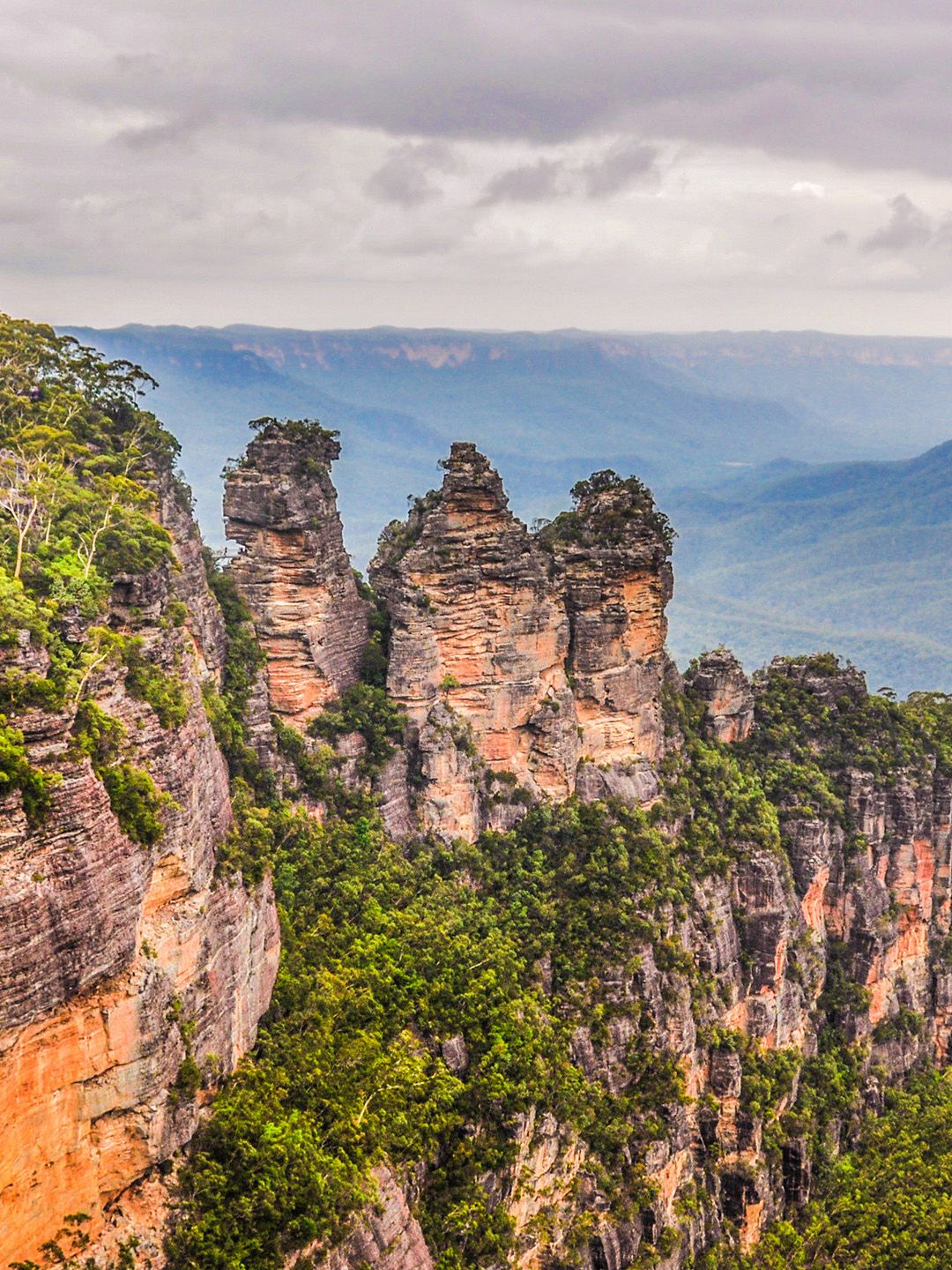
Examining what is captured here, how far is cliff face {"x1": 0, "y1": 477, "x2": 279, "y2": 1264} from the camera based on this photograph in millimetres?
20047

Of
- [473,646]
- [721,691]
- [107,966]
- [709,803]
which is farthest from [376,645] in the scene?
[107,966]

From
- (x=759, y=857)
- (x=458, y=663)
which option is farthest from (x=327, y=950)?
(x=759, y=857)

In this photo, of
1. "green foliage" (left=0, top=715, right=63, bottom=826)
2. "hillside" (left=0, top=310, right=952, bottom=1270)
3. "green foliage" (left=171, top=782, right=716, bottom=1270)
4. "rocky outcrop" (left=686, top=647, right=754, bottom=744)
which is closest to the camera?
"green foliage" (left=0, top=715, right=63, bottom=826)

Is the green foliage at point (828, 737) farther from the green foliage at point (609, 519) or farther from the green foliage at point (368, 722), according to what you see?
the green foliage at point (368, 722)

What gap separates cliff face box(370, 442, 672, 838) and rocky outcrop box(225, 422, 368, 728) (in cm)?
321

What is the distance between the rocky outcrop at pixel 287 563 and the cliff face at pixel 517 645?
3.21 m

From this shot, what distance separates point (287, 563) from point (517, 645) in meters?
10.1

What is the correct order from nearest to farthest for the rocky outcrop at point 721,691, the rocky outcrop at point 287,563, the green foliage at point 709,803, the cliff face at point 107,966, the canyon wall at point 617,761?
the cliff face at point 107,966
the canyon wall at point 617,761
the rocky outcrop at point 287,563
the green foliage at point 709,803
the rocky outcrop at point 721,691

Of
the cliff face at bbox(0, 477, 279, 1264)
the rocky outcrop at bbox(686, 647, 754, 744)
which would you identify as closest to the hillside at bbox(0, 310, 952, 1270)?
the cliff face at bbox(0, 477, 279, 1264)

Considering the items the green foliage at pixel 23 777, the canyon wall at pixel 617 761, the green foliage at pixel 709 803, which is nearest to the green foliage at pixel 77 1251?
the green foliage at pixel 23 777

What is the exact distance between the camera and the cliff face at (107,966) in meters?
20.0

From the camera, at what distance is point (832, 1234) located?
4050 cm

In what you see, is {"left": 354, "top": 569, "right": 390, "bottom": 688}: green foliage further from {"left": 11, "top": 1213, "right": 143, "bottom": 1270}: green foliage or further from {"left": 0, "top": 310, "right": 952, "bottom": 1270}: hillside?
{"left": 11, "top": 1213, "right": 143, "bottom": 1270}: green foliage

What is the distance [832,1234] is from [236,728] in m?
29.4
